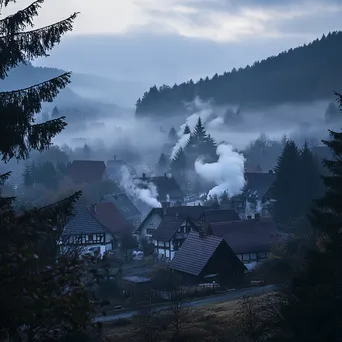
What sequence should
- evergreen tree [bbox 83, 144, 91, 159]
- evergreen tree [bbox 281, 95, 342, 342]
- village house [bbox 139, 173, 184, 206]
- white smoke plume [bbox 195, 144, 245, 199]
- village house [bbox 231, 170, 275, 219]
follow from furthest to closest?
evergreen tree [bbox 83, 144, 91, 159] < village house [bbox 139, 173, 184, 206] < white smoke plume [bbox 195, 144, 245, 199] < village house [bbox 231, 170, 275, 219] < evergreen tree [bbox 281, 95, 342, 342]

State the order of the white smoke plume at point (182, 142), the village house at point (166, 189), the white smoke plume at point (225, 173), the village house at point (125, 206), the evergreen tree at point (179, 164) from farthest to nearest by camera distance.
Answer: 1. the white smoke plume at point (182, 142)
2. the evergreen tree at point (179, 164)
3. the village house at point (166, 189)
4. the white smoke plume at point (225, 173)
5. the village house at point (125, 206)

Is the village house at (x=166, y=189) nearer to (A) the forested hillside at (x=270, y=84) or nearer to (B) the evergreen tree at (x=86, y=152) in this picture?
(B) the evergreen tree at (x=86, y=152)

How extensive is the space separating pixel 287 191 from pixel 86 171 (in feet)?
125

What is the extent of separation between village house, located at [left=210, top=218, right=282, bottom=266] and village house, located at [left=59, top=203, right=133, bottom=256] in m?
8.63

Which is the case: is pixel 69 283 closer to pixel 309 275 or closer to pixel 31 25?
pixel 31 25

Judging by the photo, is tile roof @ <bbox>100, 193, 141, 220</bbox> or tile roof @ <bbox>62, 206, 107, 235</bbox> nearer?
tile roof @ <bbox>62, 206, 107, 235</bbox>

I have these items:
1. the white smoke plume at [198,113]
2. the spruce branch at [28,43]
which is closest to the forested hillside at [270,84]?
the white smoke plume at [198,113]

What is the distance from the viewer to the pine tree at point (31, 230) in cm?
530

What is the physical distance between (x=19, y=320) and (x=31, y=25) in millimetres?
4548

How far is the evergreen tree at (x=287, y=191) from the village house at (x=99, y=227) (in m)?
12.7

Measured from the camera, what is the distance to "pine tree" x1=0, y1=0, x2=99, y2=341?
5.30 m

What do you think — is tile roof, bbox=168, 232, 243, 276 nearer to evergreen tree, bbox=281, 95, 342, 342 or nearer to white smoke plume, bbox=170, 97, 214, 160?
evergreen tree, bbox=281, 95, 342, 342

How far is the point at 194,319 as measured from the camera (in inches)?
912

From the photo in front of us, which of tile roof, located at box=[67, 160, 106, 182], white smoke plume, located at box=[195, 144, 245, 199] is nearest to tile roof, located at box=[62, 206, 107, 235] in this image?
white smoke plume, located at box=[195, 144, 245, 199]
